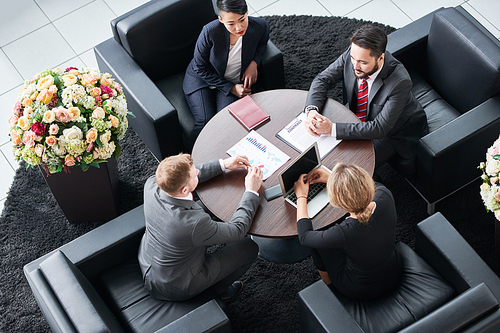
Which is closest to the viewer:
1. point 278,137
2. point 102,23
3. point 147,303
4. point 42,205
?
point 147,303

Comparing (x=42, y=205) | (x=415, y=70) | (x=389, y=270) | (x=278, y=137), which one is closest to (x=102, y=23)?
(x=42, y=205)

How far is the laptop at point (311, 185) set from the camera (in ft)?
7.64

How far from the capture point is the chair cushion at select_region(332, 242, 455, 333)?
2.17 meters

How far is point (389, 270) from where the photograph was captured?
223cm

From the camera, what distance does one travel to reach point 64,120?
251 cm

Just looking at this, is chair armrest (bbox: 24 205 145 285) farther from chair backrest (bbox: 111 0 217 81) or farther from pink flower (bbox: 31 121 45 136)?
chair backrest (bbox: 111 0 217 81)

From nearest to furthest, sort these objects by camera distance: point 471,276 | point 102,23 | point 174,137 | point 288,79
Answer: point 471,276, point 174,137, point 288,79, point 102,23

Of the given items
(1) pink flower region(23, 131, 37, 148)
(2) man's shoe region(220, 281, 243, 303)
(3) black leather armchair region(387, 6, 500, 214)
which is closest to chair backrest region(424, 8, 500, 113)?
(3) black leather armchair region(387, 6, 500, 214)

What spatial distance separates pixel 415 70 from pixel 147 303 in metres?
2.26

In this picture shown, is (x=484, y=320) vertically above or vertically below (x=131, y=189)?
above

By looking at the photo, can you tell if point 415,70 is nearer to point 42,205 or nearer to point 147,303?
point 147,303

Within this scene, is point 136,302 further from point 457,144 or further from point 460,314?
point 457,144

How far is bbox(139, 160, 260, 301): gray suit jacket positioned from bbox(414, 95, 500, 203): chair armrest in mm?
1024

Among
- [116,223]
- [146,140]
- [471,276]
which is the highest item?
[471,276]
